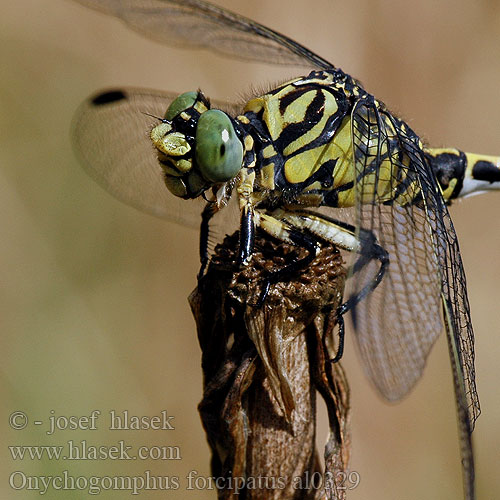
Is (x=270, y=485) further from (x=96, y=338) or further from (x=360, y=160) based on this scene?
(x=96, y=338)

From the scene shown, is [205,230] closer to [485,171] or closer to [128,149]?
[128,149]

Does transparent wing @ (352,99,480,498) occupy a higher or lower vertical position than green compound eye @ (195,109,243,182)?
lower

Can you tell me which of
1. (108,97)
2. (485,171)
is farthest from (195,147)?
(485,171)

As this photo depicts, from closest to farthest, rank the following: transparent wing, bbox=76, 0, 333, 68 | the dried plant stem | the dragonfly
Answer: the dried plant stem
the dragonfly
transparent wing, bbox=76, 0, 333, 68

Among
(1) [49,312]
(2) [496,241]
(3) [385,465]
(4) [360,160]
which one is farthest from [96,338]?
(2) [496,241]

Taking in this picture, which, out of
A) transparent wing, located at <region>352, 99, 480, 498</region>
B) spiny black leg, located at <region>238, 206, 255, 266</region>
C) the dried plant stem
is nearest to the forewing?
transparent wing, located at <region>352, 99, 480, 498</region>

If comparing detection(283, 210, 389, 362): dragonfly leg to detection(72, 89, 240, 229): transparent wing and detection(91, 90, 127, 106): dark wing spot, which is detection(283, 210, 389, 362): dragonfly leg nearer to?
detection(72, 89, 240, 229): transparent wing

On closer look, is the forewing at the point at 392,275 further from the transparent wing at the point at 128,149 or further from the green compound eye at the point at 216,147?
the transparent wing at the point at 128,149
